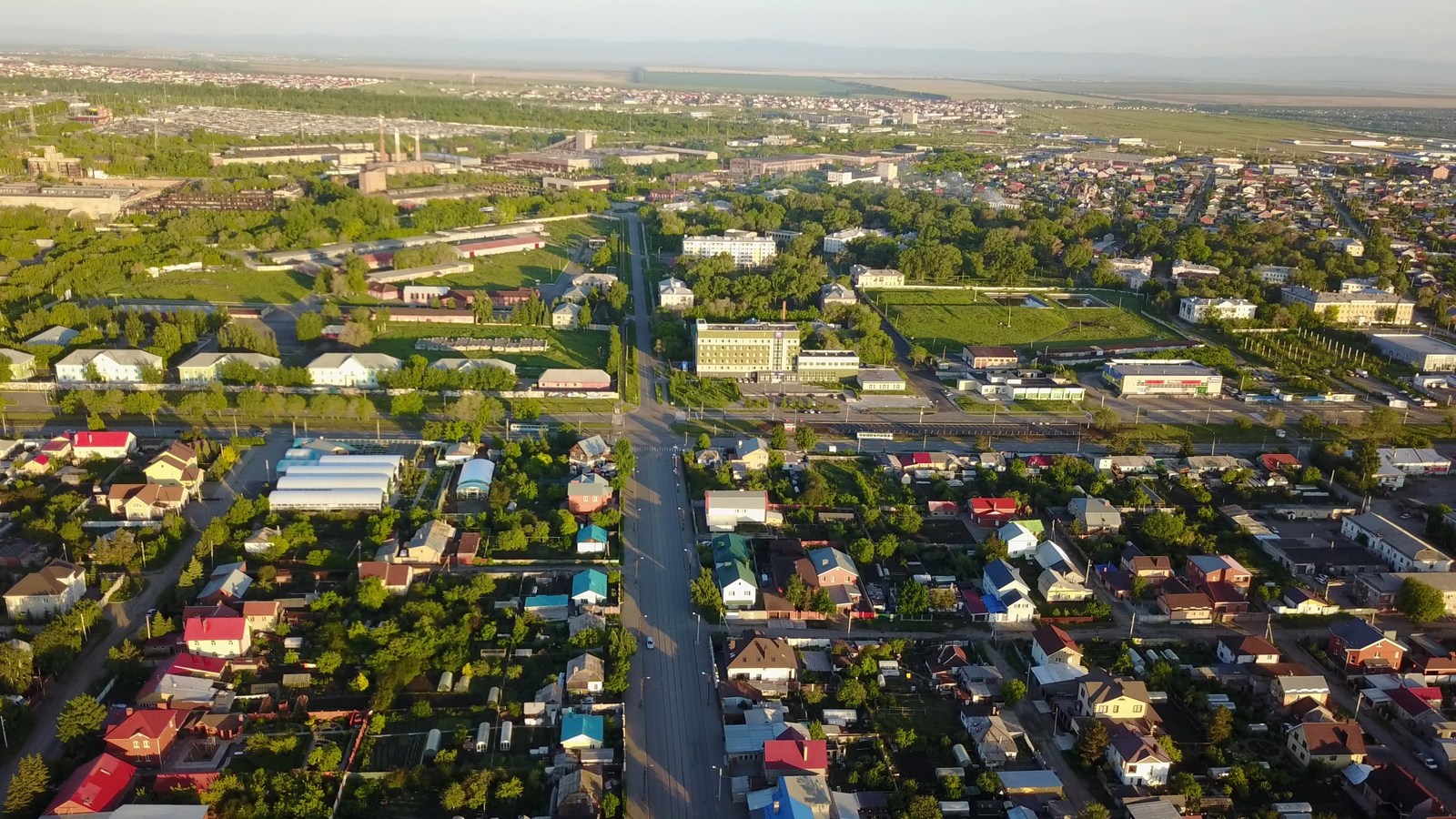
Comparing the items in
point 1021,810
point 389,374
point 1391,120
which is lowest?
point 1021,810

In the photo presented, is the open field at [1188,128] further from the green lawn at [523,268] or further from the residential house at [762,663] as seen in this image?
the residential house at [762,663]

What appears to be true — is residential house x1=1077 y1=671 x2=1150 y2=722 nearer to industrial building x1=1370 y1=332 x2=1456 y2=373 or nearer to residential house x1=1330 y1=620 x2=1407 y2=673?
residential house x1=1330 y1=620 x2=1407 y2=673

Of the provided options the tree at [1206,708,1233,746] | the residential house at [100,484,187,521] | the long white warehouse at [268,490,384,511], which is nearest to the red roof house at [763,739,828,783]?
the tree at [1206,708,1233,746]

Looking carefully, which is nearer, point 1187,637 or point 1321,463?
point 1187,637

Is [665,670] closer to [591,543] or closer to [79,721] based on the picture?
[591,543]

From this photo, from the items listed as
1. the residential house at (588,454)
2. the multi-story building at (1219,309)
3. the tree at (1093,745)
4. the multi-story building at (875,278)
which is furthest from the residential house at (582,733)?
the multi-story building at (1219,309)

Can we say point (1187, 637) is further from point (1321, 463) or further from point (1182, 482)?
point (1321, 463)

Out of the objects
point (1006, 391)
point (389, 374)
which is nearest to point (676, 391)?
point (389, 374)
